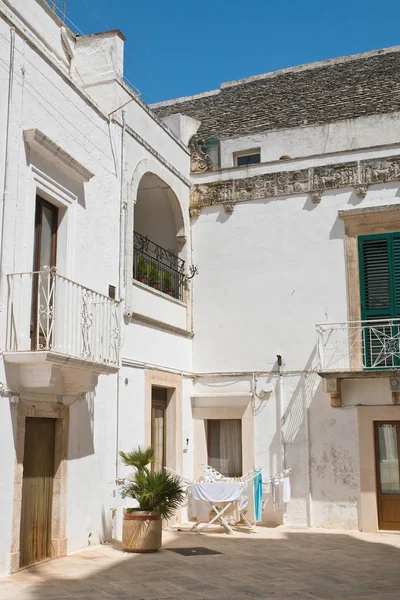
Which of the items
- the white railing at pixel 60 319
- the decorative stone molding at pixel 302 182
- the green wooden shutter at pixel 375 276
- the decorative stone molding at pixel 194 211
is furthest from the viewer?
the decorative stone molding at pixel 194 211

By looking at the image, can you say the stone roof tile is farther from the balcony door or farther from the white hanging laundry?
the white hanging laundry

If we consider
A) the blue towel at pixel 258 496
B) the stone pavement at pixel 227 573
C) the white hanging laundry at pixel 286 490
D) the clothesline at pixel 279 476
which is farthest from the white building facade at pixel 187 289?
the blue towel at pixel 258 496

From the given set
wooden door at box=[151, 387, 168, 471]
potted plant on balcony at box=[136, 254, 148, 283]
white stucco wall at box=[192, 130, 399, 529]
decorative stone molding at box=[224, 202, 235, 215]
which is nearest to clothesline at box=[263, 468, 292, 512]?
white stucco wall at box=[192, 130, 399, 529]

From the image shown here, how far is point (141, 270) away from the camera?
11477mm

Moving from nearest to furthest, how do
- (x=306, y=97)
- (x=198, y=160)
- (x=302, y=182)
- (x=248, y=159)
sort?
(x=302, y=182), (x=198, y=160), (x=248, y=159), (x=306, y=97)

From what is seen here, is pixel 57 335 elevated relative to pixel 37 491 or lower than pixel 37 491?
elevated

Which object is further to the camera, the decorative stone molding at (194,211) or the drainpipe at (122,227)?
the decorative stone molding at (194,211)

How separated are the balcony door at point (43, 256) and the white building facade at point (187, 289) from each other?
0.03 meters

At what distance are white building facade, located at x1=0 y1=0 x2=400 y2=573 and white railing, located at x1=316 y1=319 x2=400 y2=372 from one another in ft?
0.13

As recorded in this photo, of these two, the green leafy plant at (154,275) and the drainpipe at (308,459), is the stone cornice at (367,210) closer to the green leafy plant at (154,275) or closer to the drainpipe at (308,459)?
the drainpipe at (308,459)

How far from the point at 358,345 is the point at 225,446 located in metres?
3.13

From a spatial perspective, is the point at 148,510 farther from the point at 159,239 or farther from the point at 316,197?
the point at 316,197

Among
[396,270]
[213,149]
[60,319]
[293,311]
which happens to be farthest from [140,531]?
[213,149]

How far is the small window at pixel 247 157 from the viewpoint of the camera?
14273mm
